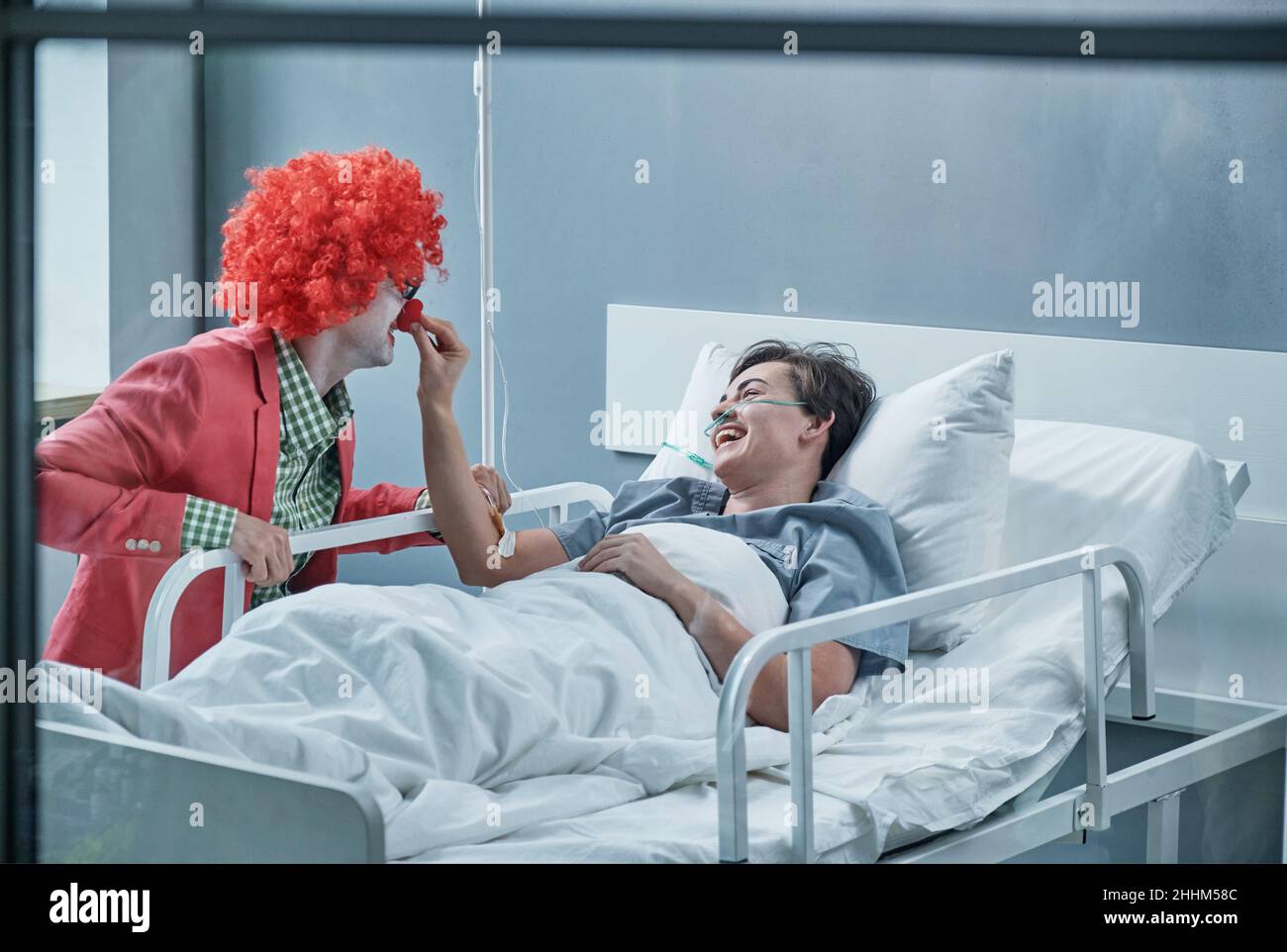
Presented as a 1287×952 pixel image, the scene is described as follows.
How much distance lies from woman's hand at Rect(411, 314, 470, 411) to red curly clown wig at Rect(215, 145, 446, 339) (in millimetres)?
78

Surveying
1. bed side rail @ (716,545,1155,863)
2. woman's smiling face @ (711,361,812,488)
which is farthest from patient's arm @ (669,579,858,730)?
woman's smiling face @ (711,361,812,488)

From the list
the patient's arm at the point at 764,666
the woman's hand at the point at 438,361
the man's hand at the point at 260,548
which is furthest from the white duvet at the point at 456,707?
the woman's hand at the point at 438,361

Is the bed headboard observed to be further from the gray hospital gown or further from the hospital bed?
the gray hospital gown

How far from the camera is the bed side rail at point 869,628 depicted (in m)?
1.32

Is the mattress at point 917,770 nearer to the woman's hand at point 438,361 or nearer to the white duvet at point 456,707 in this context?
the white duvet at point 456,707

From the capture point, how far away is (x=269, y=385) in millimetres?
2014

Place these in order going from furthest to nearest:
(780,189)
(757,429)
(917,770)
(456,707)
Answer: (780,189) → (757,429) → (917,770) → (456,707)

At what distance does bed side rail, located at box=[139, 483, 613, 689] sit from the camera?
5.92 ft

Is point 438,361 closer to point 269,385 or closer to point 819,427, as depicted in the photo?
point 269,385

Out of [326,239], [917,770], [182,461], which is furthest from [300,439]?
[917,770]

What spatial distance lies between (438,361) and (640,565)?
0.44 meters

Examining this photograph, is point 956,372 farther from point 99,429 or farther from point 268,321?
point 99,429

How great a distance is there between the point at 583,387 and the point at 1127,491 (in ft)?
3.76

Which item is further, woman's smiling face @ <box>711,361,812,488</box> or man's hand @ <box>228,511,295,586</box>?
woman's smiling face @ <box>711,361,812,488</box>
